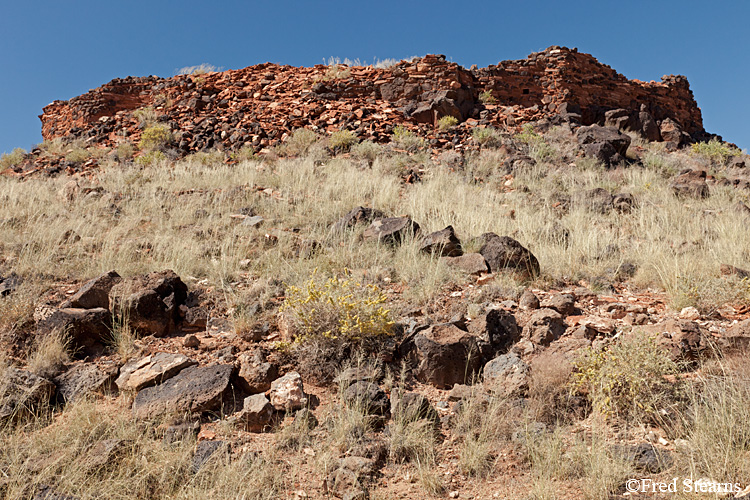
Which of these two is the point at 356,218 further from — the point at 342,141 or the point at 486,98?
the point at 486,98

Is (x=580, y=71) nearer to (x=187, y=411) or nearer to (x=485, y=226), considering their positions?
(x=485, y=226)

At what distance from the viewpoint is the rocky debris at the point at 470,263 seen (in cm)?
479

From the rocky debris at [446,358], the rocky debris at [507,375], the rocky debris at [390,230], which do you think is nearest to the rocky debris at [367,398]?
the rocky debris at [446,358]

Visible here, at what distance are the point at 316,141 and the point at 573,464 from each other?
35.6ft

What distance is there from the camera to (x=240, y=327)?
12.5 feet

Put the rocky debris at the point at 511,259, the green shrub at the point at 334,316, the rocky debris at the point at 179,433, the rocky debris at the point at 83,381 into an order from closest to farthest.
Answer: the rocky debris at the point at 179,433
the rocky debris at the point at 83,381
the green shrub at the point at 334,316
the rocky debris at the point at 511,259

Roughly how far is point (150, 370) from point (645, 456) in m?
3.09

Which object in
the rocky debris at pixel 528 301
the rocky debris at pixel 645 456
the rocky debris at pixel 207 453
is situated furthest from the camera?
the rocky debris at pixel 528 301

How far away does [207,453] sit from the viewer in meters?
2.57

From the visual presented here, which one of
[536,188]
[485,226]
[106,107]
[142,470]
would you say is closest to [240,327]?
[142,470]

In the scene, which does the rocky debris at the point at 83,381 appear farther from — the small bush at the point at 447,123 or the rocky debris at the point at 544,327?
the small bush at the point at 447,123

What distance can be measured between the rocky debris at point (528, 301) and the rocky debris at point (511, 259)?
0.56m

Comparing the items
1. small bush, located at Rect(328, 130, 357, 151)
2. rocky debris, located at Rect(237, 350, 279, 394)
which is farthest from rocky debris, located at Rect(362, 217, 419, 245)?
small bush, located at Rect(328, 130, 357, 151)

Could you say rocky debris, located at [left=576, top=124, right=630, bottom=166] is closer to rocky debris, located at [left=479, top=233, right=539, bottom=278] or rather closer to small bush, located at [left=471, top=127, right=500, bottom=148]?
small bush, located at [left=471, top=127, right=500, bottom=148]
